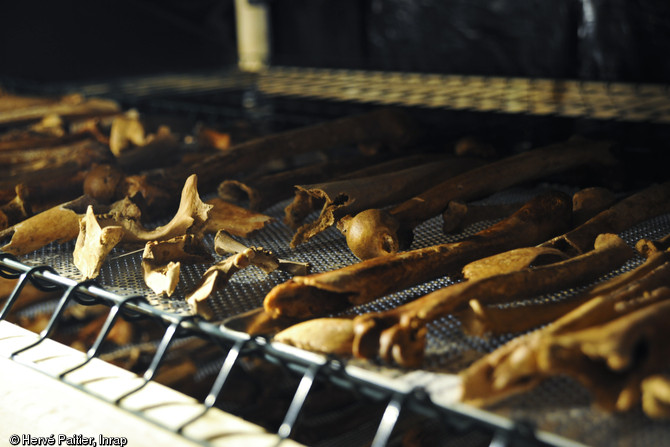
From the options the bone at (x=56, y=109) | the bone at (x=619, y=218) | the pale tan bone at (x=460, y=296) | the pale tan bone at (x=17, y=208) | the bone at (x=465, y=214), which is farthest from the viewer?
the bone at (x=56, y=109)

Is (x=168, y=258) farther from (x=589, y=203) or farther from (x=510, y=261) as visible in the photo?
(x=589, y=203)

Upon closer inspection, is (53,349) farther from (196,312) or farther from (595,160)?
(595,160)

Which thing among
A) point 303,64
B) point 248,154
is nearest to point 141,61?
point 303,64

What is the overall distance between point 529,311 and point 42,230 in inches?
28.6

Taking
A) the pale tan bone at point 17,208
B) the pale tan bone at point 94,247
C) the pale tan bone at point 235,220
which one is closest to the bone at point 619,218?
the pale tan bone at point 235,220

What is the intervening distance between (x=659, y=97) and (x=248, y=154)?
3.03 feet

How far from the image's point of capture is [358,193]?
40.4 inches

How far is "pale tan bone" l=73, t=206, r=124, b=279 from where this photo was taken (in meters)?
0.93

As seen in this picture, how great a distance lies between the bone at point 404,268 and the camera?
0.76m

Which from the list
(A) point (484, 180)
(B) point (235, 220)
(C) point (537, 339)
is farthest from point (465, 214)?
(C) point (537, 339)

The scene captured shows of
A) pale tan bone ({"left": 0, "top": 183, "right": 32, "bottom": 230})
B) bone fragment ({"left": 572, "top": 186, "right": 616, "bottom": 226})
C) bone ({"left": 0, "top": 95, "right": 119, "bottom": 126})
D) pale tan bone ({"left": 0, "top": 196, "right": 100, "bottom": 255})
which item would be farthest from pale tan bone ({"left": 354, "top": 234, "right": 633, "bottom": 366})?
bone ({"left": 0, "top": 95, "right": 119, "bottom": 126})

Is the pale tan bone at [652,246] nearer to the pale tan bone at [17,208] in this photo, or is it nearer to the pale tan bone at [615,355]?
the pale tan bone at [615,355]

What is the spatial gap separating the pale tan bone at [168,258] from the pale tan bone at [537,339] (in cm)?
39

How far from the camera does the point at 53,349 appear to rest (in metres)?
0.86
